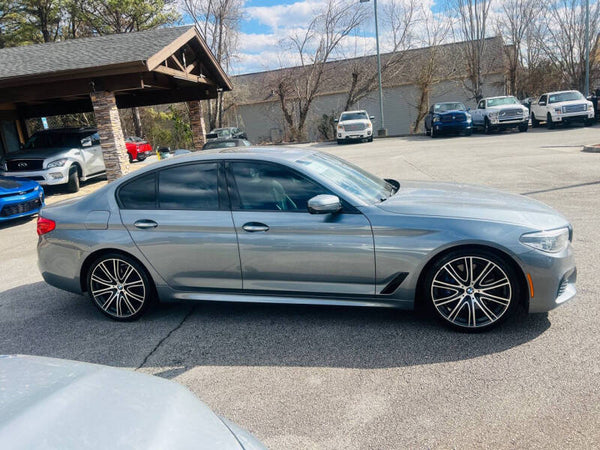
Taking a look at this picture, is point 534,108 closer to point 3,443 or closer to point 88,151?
point 88,151

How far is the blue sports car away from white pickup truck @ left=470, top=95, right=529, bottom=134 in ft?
67.6

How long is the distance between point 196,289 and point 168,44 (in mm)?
11634

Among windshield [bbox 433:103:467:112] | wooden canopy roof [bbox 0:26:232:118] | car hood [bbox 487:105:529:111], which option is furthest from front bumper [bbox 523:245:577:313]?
windshield [bbox 433:103:467:112]

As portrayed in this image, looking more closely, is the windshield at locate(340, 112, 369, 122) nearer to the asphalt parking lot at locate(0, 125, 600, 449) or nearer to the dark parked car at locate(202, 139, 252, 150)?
the dark parked car at locate(202, 139, 252, 150)

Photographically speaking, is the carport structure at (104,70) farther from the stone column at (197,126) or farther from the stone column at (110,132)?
the stone column at (197,126)

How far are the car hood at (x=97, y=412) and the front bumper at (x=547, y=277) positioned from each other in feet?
9.22

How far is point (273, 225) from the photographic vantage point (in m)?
4.18

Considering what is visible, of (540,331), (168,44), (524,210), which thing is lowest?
(540,331)

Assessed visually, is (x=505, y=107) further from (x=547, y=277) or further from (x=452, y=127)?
(x=547, y=277)

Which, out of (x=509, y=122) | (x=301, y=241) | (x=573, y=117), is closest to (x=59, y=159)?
(x=301, y=241)

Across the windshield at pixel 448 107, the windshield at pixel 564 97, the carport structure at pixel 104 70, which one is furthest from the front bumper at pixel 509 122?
the carport structure at pixel 104 70

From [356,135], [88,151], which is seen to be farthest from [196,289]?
[356,135]

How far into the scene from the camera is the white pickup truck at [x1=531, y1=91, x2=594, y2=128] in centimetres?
2327

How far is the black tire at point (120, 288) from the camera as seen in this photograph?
4598 millimetres
